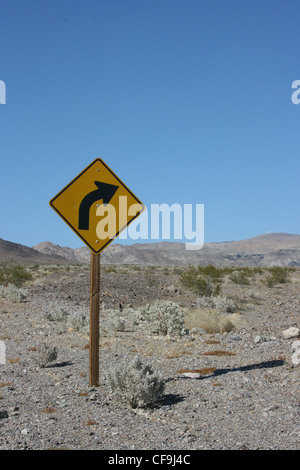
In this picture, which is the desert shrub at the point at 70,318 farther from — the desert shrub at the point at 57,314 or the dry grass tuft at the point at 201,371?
the dry grass tuft at the point at 201,371

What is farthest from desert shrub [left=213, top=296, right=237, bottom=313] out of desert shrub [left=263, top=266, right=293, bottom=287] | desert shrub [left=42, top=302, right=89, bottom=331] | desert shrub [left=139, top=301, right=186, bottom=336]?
desert shrub [left=263, top=266, right=293, bottom=287]

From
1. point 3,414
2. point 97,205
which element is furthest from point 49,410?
point 97,205

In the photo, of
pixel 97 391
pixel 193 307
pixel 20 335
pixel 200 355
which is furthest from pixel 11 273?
pixel 97 391

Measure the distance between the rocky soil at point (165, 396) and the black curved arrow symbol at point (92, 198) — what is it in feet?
8.78

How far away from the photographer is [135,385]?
6738mm

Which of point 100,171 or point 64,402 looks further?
point 100,171

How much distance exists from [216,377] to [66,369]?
2975 millimetres

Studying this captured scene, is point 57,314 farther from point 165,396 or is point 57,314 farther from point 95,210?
point 165,396

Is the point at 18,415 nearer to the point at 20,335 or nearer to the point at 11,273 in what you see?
the point at 20,335

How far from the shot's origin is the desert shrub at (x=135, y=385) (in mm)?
6727

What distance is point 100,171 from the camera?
25.8 ft

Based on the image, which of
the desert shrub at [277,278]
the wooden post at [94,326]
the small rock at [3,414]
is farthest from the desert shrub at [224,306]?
the desert shrub at [277,278]

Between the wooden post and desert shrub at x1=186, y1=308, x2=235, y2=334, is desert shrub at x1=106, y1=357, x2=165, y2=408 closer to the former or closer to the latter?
the wooden post
